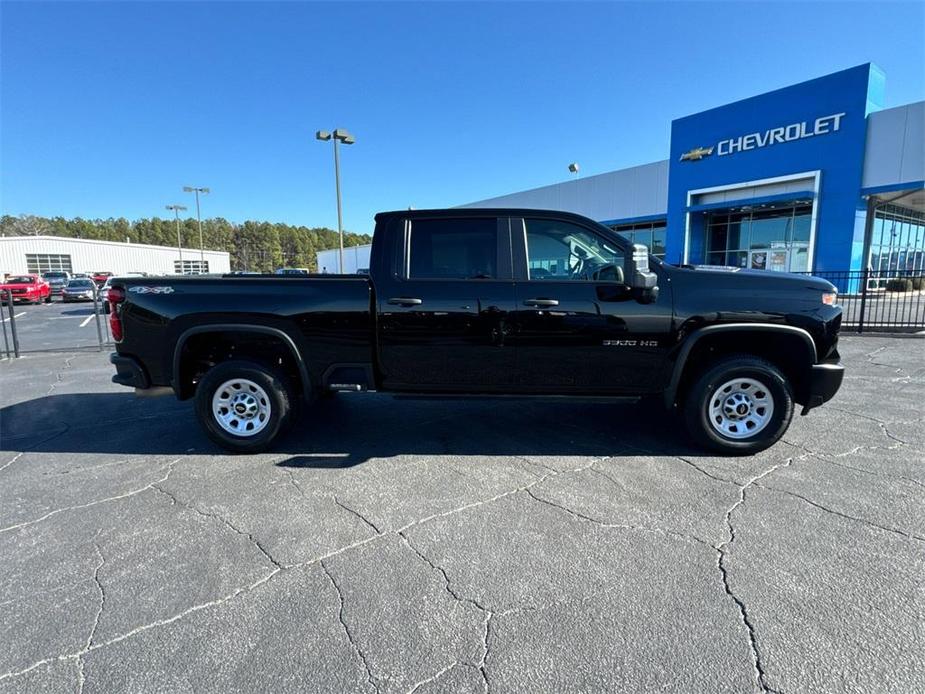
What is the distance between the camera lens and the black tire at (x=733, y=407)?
13.1 feet

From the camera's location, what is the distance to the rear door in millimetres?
4039

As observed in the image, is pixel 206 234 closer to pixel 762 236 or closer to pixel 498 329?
pixel 762 236

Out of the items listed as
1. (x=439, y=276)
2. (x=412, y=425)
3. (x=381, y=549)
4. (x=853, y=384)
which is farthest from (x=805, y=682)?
(x=853, y=384)

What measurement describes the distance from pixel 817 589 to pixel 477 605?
169 cm

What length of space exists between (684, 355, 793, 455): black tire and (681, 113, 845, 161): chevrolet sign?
22.3m

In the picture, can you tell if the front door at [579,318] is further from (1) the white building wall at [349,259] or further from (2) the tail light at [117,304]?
(1) the white building wall at [349,259]

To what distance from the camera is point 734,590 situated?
2422 mm

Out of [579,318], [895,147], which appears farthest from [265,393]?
[895,147]

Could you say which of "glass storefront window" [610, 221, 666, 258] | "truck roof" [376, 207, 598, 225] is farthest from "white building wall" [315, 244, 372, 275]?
"truck roof" [376, 207, 598, 225]

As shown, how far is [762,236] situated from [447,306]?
2652cm

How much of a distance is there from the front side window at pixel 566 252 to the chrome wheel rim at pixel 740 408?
4.66 ft

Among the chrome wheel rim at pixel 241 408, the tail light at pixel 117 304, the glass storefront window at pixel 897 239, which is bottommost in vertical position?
the chrome wheel rim at pixel 241 408

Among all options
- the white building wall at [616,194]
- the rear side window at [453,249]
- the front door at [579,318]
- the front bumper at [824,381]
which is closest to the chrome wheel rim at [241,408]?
the rear side window at [453,249]

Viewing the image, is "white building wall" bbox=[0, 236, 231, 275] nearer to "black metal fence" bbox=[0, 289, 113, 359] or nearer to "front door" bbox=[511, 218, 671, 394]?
"black metal fence" bbox=[0, 289, 113, 359]
